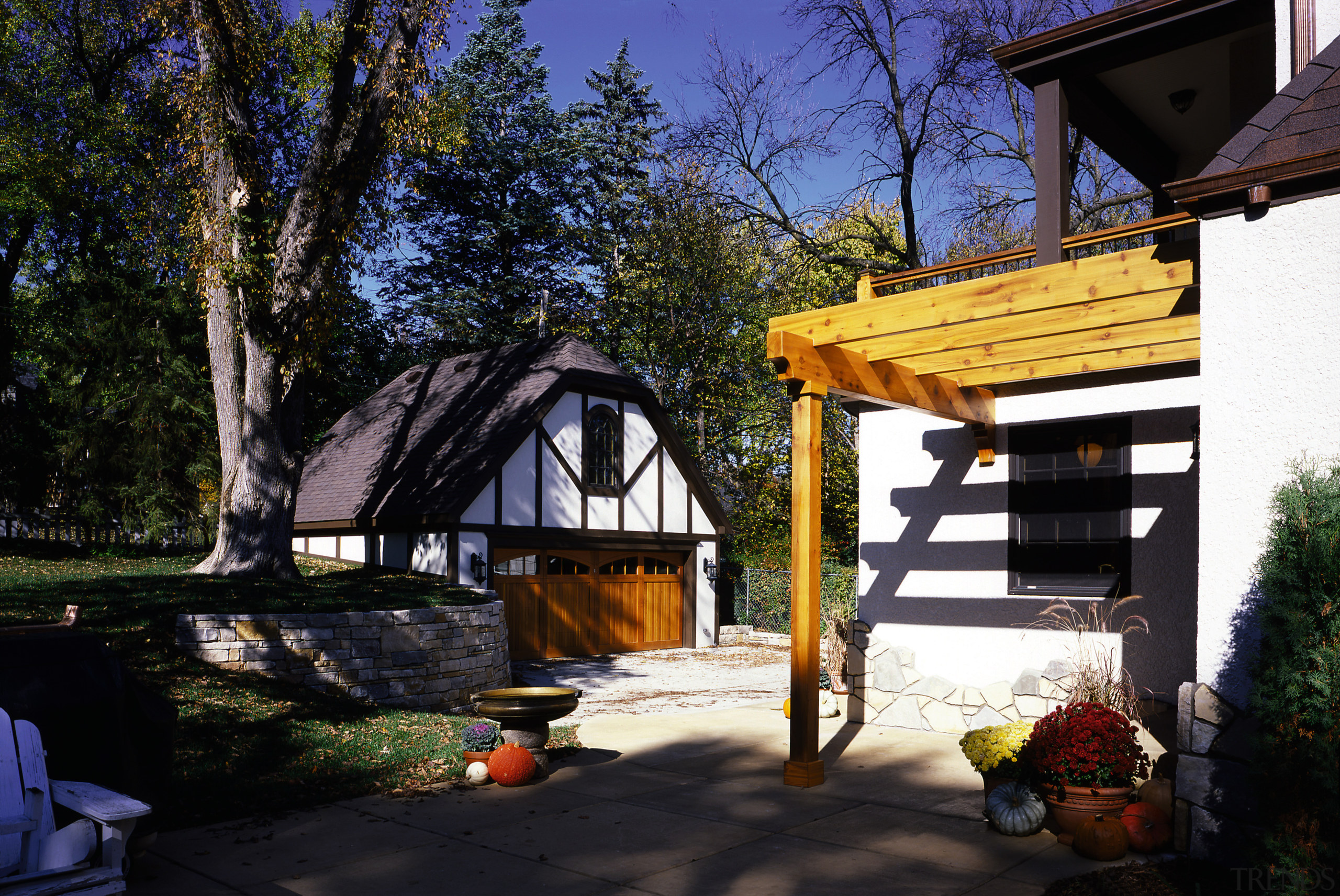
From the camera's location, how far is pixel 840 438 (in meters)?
24.3

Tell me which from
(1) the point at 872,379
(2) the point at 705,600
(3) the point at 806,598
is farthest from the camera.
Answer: (2) the point at 705,600

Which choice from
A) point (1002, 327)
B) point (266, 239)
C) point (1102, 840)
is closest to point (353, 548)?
point (266, 239)

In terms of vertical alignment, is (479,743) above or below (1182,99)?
below

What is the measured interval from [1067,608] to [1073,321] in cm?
282

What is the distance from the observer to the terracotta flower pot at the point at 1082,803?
5.34 metres

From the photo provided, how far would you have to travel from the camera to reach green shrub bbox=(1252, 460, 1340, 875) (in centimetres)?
384

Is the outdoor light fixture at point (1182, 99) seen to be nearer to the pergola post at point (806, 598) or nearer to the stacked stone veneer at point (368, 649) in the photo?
the pergola post at point (806, 598)

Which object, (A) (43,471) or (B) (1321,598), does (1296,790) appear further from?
(A) (43,471)

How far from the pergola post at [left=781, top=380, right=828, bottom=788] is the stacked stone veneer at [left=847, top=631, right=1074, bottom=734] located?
224 cm

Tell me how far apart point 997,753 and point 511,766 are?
3.41 m

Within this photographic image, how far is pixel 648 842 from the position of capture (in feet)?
18.2

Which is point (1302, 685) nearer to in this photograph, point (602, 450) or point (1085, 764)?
point (1085, 764)

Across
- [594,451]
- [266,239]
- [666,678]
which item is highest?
[266,239]

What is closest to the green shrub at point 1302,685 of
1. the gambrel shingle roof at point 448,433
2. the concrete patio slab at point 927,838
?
the concrete patio slab at point 927,838
